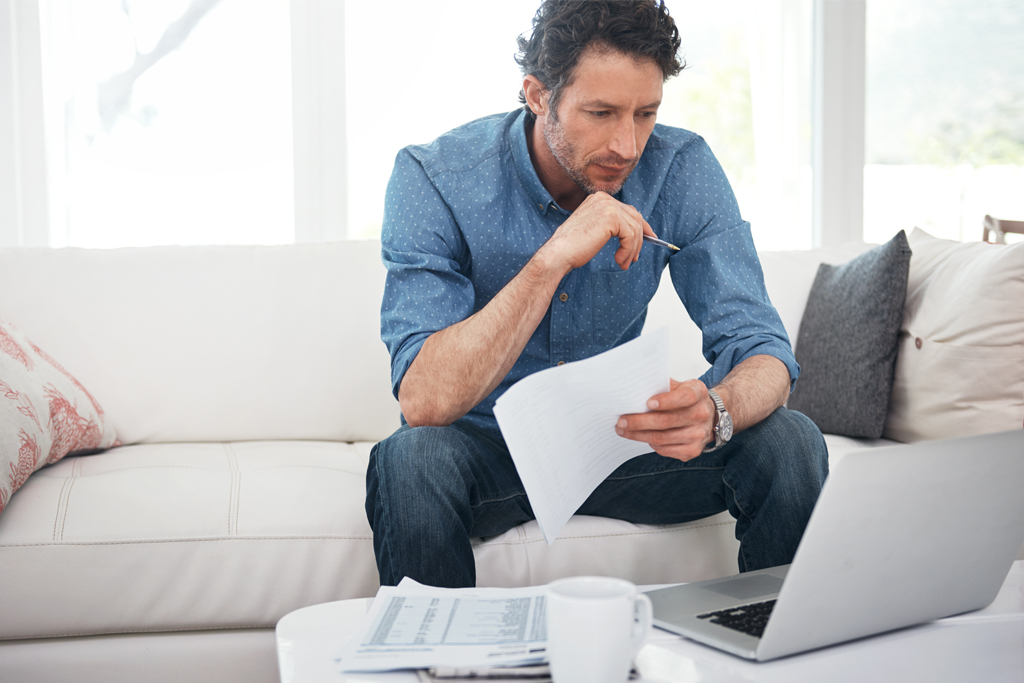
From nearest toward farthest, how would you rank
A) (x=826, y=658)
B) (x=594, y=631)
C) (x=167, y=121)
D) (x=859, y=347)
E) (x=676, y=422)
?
(x=594, y=631), (x=826, y=658), (x=676, y=422), (x=859, y=347), (x=167, y=121)

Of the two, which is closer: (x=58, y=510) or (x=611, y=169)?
(x=58, y=510)

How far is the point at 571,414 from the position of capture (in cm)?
83

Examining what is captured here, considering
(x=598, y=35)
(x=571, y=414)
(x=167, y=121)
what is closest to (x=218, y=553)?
(x=571, y=414)

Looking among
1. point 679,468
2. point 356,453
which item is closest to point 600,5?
point 679,468

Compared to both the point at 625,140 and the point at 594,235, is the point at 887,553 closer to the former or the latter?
the point at 594,235

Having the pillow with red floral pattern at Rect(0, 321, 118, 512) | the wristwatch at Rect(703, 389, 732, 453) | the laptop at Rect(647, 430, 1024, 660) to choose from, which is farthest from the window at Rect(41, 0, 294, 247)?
the laptop at Rect(647, 430, 1024, 660)

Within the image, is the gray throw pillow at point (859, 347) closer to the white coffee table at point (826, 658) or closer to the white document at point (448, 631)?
the white coffee table at point (826, 658)

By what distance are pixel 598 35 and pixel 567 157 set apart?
0.19 meters

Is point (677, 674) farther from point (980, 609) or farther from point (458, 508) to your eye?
point (458, 508)


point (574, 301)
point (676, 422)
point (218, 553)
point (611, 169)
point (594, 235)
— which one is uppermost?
point (611, 169)

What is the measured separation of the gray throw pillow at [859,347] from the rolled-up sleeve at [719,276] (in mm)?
288

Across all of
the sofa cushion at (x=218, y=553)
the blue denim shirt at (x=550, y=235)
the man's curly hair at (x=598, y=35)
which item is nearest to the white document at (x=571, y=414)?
the sofa cushion at (x=218, y=553)

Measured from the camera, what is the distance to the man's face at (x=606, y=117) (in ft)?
3.97

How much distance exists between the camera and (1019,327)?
1.39m
